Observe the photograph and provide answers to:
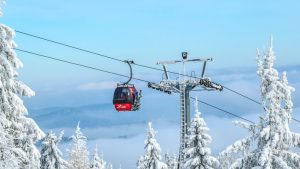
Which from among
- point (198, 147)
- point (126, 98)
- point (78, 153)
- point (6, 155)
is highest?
point (126, 98)

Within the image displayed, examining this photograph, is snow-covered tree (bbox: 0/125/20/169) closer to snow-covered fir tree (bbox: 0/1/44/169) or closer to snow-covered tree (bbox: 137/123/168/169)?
snow-covered fir tree (bbox: 0/1/44/169)

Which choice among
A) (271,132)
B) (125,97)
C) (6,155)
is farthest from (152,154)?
(6,155)

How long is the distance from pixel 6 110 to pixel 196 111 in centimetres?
1406

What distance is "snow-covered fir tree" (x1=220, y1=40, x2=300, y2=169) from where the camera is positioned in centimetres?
3022

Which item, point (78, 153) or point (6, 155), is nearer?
point (6, 155)

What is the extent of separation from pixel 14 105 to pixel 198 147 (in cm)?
1447

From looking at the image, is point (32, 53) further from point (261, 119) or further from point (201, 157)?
point (201, 157)

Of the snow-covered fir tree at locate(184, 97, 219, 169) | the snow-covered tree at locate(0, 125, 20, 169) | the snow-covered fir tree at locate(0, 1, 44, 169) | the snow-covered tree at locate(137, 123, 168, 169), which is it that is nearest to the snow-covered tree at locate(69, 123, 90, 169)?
the snow-covered tree at locate(137, 123, 168, 169)

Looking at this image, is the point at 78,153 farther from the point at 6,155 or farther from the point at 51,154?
the point at 6,155

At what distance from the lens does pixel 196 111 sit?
40.1m

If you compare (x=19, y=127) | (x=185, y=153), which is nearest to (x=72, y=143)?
(x=185, y=153)

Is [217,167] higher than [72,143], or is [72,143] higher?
[72,143]

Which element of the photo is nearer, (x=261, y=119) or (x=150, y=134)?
(x=261, y=119)

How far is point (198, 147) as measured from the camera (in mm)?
40594
